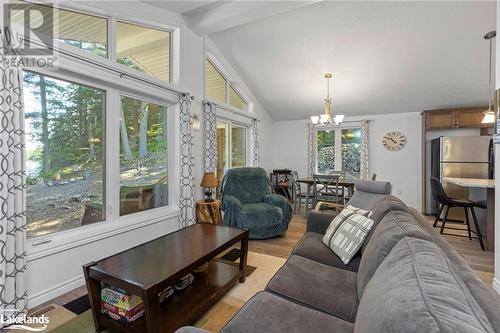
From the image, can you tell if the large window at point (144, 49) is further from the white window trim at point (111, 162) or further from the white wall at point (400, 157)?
the white wall at point (400, 157)

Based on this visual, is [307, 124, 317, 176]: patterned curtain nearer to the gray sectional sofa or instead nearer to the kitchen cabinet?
the kitchen cabinet

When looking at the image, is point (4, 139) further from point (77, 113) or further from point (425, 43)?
point (425, 43)

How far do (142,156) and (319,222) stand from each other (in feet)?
7.38

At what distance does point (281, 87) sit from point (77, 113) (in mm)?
3699

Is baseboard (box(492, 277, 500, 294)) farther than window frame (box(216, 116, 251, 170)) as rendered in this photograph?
No

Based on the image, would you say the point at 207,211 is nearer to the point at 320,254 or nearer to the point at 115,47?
the point at 320,254

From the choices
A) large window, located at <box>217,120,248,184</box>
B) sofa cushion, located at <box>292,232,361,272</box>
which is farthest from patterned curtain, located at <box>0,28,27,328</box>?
large window, located at <box>217,120,248,184</box>

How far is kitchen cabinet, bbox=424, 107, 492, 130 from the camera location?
177 inches

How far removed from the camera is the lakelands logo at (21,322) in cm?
168

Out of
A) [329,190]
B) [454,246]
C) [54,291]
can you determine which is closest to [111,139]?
[54,291]

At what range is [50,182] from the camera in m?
2.14

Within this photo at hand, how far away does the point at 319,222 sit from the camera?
2.37 metres

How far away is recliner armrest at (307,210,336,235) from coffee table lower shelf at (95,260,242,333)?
2.77 feet

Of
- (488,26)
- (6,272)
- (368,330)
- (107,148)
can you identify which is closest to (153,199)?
(107,148)
